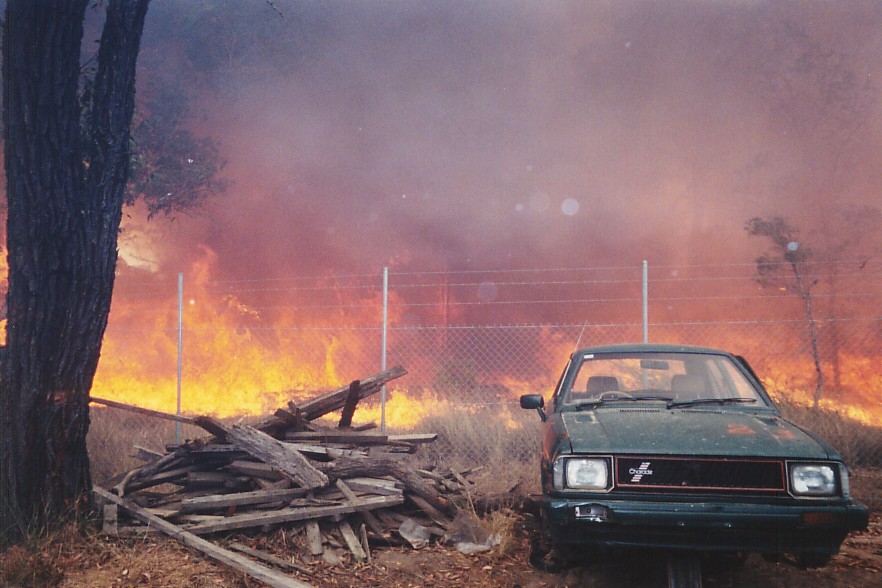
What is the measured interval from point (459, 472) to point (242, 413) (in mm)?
7547

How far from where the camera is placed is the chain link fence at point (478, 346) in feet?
31.5

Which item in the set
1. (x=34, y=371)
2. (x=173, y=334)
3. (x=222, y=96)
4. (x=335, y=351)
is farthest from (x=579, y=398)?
(x=222, y=96)

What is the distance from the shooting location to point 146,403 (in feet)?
44.5

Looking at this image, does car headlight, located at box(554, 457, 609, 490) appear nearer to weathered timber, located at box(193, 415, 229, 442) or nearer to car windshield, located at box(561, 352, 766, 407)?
car windshield, located at box(561, 352, 766, 407)

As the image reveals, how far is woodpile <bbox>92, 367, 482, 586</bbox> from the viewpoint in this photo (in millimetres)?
5082

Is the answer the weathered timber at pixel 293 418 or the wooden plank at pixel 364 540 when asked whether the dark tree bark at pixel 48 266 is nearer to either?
the weathered timber at pixel 293 418

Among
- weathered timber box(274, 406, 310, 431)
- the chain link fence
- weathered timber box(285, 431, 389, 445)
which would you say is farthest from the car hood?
the chain link fence

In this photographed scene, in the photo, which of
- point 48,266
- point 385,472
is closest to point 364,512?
point 385,472

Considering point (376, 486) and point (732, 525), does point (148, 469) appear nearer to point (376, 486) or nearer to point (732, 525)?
point (376, 486)

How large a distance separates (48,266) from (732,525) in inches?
218

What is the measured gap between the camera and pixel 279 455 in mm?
5574

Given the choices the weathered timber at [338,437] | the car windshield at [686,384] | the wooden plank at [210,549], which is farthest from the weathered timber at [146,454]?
the car windshield at [686,384]

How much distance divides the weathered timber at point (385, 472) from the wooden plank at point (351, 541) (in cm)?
53

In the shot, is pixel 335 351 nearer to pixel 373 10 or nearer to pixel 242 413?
pixel 242 413
